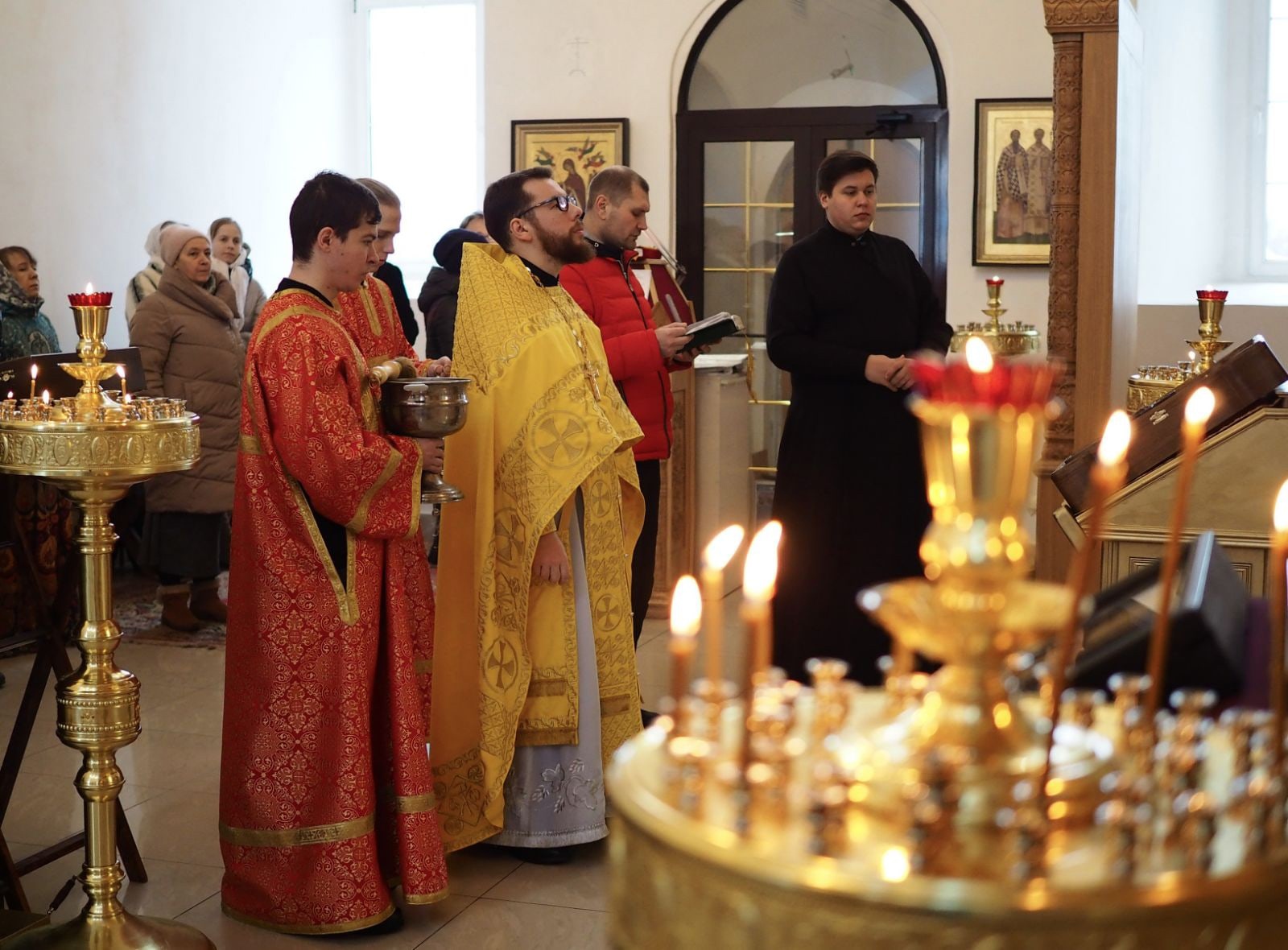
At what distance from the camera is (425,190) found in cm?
1102

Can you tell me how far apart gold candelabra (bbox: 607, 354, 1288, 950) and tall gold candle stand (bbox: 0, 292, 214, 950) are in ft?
6.54

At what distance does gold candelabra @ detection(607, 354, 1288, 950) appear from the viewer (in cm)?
78

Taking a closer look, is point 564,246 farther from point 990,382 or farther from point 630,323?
point 990,382

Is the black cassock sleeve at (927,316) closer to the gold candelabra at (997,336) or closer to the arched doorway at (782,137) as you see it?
the gold candelabra at (997,336)

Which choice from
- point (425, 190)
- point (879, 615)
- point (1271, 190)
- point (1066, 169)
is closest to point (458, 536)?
point (1066, 169)

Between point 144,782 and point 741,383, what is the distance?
3.36m

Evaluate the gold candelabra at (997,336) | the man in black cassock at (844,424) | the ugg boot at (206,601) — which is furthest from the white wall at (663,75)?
the man in black cassock at (844,424)

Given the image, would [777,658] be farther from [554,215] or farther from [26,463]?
[26,463]

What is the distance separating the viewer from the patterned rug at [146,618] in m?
6.11

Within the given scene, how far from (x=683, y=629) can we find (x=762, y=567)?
59mm

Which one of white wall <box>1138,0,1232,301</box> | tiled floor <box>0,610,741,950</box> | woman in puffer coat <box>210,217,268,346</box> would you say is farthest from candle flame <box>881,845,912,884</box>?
white wall <box>1138,0,1232,301</box>

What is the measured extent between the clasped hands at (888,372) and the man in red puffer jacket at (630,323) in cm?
→ 55

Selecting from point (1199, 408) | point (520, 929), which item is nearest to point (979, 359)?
point (1199, 408)

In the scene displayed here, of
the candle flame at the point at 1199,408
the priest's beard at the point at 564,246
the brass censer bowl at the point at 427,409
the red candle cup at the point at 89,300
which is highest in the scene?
the priest's beard at the point at 564,246
